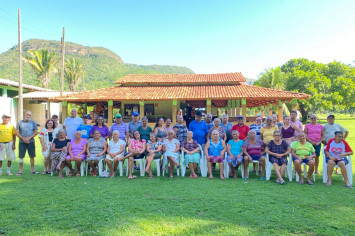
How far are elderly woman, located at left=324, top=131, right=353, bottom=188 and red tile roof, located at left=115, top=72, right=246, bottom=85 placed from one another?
12.0m

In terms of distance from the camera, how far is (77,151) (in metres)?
5.35

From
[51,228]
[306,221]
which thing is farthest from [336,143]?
[51,228]

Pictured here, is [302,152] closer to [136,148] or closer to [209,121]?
[209,121]

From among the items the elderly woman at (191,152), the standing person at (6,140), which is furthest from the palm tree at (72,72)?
the elderly woman at (191,152)

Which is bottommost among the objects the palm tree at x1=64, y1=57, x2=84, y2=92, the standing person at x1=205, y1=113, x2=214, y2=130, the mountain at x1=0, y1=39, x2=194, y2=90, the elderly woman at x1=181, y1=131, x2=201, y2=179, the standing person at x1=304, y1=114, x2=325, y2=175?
the elderly woman at x1=181, y1=131, x2=201, y2=179

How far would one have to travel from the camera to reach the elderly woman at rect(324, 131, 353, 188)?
459 centimetres

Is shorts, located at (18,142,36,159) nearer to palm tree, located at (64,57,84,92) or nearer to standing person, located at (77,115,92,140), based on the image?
standing person, located at (77,115,92,140)

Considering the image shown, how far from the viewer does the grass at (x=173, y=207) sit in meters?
2.69

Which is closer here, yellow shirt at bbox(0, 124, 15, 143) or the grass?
the grass

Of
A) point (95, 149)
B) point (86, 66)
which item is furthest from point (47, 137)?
point (86, 66)

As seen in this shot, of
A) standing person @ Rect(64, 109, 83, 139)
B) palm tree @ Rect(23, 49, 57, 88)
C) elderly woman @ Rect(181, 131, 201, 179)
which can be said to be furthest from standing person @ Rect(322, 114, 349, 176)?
palm tree @ Rect(23, 49, 57, 88)

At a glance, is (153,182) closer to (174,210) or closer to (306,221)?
(174,210)

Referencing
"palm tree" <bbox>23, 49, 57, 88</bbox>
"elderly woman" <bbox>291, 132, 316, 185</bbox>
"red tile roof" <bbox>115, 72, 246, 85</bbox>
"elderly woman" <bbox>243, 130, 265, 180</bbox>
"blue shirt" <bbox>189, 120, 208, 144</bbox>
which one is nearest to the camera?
"elderly woman" <bbox>291, 132, 316, 185</bbox>

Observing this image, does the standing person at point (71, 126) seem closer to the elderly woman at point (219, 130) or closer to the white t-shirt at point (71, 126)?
the white t-shirt at point (71, 126)
